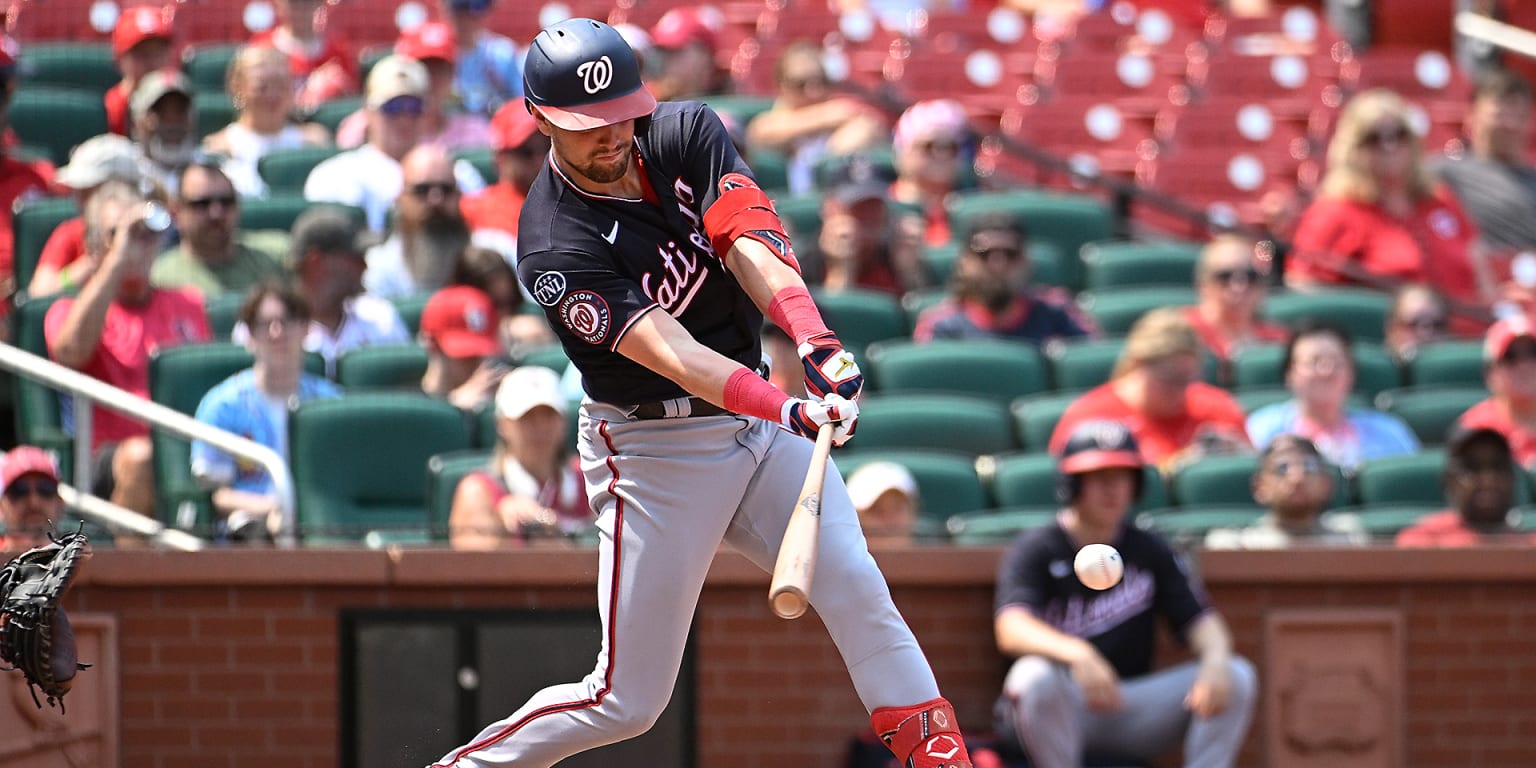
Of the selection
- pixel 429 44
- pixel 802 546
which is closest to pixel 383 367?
pixel 429 44

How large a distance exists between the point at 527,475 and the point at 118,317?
1656 millimetres

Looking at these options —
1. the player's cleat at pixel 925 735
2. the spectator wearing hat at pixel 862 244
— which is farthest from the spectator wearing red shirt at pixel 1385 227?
the player's cleat at pixel 925 735

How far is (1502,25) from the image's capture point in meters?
11.5

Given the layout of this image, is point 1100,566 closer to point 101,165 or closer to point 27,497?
point 27,497

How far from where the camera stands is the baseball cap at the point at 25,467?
512 cm

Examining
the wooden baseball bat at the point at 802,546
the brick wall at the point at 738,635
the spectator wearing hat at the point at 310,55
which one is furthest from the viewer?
the spectator wearing hat at the point at 310,55

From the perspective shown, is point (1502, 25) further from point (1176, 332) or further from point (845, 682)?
point (845, 682)

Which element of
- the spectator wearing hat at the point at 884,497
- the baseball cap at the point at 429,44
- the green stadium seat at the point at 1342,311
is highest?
the baseball cap at the point at 429,44

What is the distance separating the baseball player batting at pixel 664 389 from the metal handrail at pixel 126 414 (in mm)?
1822

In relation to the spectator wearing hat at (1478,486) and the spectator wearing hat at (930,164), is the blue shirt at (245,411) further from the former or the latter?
the spectator wearing hat at (1478,486)

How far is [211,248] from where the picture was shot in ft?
22.9

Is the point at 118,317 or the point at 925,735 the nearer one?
the point at 925,735

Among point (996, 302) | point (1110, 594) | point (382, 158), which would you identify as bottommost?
point (1110, 594)

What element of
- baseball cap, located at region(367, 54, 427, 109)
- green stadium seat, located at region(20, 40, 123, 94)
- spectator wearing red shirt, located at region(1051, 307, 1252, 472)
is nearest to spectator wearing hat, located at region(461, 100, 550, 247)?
baseball cap, located at region(367, 54, 427, 109)
